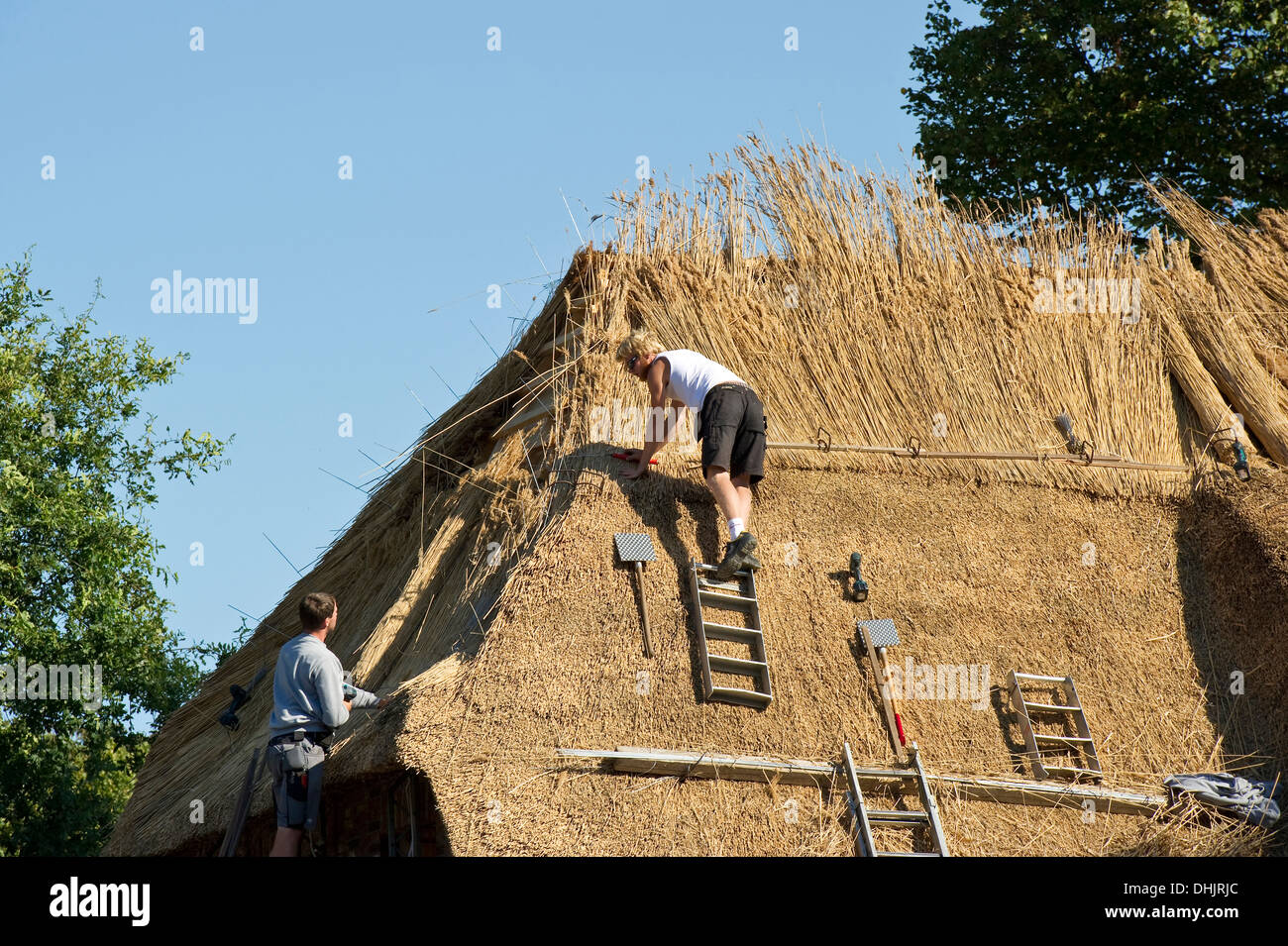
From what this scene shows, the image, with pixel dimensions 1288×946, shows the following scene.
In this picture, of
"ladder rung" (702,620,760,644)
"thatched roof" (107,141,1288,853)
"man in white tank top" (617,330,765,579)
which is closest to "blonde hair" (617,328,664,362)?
"man in white tank top" (617,330,765,579)

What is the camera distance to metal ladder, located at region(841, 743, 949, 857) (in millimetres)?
6031

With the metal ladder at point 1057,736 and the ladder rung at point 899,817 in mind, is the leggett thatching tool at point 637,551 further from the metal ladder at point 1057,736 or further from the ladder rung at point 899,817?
the metal ladder at point 1057,736

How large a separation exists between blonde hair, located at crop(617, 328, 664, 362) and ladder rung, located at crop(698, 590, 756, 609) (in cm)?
131

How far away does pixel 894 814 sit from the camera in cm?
616

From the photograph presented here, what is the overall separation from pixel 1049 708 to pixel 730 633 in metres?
Result: 1.78

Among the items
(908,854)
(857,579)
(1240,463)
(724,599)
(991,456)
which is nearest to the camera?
(908,854)

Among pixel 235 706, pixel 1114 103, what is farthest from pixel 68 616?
pixel 1114 103

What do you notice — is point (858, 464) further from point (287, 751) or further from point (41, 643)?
point (41, 643)

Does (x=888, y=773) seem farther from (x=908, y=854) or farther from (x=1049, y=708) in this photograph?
(x=1049, y=708)

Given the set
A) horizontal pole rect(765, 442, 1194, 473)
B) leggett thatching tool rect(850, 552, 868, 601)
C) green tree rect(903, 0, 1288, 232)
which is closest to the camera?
leggett thatching tool rect(850, 552, 868, 601)

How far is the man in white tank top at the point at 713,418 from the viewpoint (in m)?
6.79

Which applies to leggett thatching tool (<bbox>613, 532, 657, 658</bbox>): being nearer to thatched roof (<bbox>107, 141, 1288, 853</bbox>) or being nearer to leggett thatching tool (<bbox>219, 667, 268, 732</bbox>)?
thatched roof (<bbox>107, 141, 1288, 853</bbox>)
